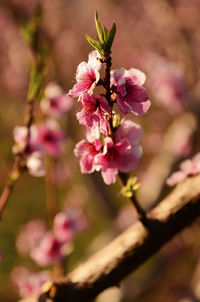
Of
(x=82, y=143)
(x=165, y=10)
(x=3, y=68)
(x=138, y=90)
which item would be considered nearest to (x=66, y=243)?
(x=82, y=143)

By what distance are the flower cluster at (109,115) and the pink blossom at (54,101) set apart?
3.37ft

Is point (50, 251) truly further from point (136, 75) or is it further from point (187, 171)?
point (136, 75)

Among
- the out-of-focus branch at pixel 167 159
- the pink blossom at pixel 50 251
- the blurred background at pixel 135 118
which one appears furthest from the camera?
the blurred background at pixel 135 118

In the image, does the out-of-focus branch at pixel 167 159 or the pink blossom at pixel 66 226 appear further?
the out-of-focus branch at pixel 167 159

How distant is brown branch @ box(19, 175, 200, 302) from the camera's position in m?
0.89

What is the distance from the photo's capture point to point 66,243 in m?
2.05

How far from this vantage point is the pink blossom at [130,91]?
0.69 m

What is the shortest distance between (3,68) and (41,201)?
2.90 metres

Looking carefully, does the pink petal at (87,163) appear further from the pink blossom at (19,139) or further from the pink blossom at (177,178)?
the pink blossom at (19,139)

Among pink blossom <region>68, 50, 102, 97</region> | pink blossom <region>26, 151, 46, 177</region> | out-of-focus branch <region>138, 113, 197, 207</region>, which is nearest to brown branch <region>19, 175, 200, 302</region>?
pink blossom <region>68, 50, 102, 97</region>

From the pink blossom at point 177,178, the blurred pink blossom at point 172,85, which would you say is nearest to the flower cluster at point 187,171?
the pink blossom at point 177,178

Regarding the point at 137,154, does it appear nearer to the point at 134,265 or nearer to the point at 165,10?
the point at 134,265

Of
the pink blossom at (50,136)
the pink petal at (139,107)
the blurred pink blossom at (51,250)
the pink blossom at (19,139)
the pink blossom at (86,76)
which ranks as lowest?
the pink petal at (139,107)

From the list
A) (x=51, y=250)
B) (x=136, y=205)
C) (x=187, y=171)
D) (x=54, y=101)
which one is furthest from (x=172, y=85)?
(x=136, y=205)
